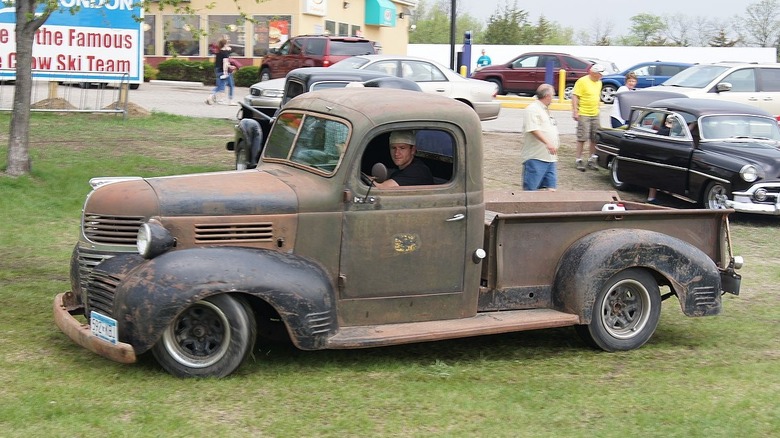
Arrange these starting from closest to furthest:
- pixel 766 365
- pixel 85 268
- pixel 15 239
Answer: pixel 85 268, pixel 766 365, pixel 15 239

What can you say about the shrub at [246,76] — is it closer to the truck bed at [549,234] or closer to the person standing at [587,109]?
the person standing at [587,109]

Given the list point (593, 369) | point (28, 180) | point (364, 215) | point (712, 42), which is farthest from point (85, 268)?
point (712, 42)

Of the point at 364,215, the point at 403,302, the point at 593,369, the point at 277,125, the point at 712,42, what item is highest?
the point at 712,42

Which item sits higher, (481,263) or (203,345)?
(481,263)

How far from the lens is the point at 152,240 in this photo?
5711 mm

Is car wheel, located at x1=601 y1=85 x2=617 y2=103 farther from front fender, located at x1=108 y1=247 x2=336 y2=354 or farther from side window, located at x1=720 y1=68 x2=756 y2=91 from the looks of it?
front fender, located at x1=108 y1=247 x2=336 y2=354

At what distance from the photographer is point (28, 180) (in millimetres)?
12562

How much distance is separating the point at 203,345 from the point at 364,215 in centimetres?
130

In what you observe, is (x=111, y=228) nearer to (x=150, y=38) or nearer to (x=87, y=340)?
(x=87, y=340)

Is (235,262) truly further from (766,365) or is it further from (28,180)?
(28,180)

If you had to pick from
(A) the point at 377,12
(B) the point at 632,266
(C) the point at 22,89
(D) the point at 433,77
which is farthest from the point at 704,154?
(A) the point at 377,12

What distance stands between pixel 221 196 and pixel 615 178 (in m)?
10.4

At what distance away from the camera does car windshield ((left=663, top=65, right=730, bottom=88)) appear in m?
20.2

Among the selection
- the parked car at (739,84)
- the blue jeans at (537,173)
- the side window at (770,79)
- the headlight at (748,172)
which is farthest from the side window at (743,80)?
the blue jeans at (537,173)
